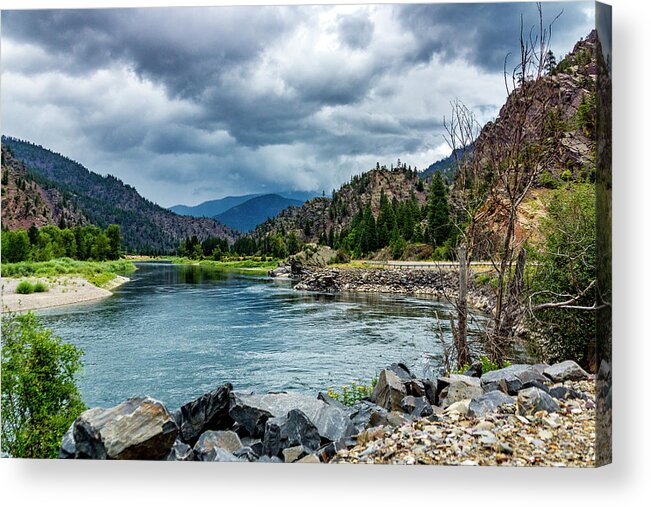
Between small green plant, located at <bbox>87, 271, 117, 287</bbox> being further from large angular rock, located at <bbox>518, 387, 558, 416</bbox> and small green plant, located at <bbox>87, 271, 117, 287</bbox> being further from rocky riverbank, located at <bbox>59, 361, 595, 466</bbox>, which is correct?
large angular rock, located at <bbox>518, 387, 558, 416</bbox>

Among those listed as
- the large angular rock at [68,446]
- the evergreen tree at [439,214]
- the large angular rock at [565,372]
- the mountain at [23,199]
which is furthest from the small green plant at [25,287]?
the large angular rock at [565,372]

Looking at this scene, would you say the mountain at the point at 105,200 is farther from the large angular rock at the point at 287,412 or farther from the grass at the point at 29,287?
the large angular rock at the point at 287,412

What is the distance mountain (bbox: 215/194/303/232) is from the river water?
971mm

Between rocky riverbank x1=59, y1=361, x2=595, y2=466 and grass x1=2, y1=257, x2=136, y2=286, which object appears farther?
grass x1=2, y1=257, x2=136, y2=286

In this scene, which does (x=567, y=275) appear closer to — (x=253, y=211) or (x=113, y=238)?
(x=253, y=211)

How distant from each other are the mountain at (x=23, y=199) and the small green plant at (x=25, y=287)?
491 millimetres

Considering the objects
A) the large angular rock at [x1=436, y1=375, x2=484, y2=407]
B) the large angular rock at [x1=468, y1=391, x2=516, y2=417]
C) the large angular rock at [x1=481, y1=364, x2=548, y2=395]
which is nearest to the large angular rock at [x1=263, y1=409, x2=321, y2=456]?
the large angular rock at [x1=436, y1=375, x2=484, y2=407]

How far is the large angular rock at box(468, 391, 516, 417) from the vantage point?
3.82 metres

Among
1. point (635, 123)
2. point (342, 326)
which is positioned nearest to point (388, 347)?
point (342, 326)

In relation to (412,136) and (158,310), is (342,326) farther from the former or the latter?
(412,136)

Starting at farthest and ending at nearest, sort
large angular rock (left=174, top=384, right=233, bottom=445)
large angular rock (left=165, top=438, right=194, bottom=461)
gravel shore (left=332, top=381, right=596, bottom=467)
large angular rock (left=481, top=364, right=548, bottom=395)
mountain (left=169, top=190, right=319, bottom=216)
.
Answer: mountain (left=169, top=190, right=319, bottom=216)
large angular rock (left=174, top=384, right=233, bottom=445)
large angular rock (left=481, top=364, right=548, bottom=395)
large angular rock (left=165, top=438, right=194, bottom=461)
gravel shore (left=332, top=381, right=596, bottom=467)

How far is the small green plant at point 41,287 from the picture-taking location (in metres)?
4.62

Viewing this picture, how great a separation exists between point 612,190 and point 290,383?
10.8 ft

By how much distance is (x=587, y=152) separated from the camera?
13.2 ft
